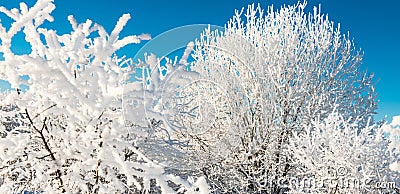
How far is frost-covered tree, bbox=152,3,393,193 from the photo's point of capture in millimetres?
10102

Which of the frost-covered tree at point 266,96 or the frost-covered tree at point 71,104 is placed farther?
the frost-covered tree at point 266,96

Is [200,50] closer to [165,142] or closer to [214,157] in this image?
[214,157]

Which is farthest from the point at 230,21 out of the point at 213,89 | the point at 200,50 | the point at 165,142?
the point at 165,142

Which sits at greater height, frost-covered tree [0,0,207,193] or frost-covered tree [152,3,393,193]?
frost-covered tree [152,3,393,193]

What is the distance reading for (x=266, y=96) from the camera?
421 inches

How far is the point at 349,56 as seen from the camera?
11.6m

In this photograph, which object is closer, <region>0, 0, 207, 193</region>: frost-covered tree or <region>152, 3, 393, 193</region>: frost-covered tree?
<region>0, 0, 207, 193</region>: frost-covered tree

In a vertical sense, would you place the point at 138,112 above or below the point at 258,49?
below

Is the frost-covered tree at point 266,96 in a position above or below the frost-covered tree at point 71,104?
above

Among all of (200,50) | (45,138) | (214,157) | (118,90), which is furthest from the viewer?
(200,50)

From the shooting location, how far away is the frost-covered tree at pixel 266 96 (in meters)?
10.1

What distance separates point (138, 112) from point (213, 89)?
8.32 m

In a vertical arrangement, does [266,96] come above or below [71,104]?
above

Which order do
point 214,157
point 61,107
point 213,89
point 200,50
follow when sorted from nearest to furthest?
point 61,107 < point 214,157 < point 213,89 < point 200,50
